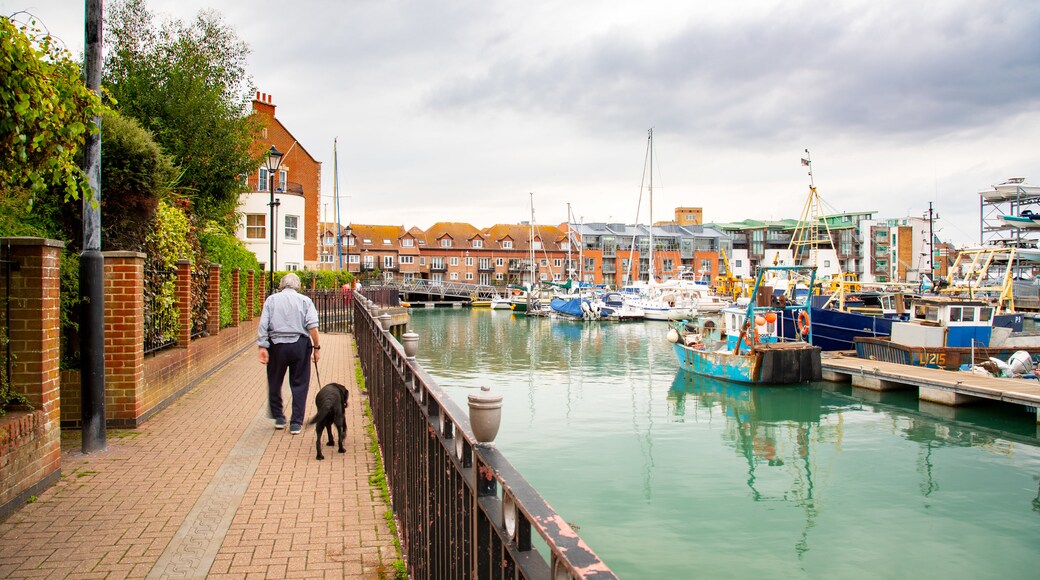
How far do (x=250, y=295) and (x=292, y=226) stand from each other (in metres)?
19.4

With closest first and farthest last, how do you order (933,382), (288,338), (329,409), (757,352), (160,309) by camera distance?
(329,409) → (288,338) → (160,309) → (933,382) → (757,352)

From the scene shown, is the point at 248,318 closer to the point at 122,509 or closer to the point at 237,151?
the point at 237,151

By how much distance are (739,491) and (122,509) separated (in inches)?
368

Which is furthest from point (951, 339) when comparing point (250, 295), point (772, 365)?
point (250, 295)

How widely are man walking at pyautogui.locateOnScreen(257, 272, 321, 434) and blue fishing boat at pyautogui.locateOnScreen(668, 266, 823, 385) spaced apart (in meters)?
15.7

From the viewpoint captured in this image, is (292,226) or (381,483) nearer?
(381,483)

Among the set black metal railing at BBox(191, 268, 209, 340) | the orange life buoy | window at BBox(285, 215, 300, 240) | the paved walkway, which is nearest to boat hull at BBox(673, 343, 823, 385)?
the orange life buoy

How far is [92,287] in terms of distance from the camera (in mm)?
6723

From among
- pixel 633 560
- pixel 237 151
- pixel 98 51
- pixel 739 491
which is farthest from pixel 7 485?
pixel 237 151

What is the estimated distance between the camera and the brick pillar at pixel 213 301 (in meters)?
14.0

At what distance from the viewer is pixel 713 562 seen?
8875mm

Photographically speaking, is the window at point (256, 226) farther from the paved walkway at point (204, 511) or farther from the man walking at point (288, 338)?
the man walking at point (288, 338)

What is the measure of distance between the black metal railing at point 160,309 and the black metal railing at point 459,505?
5.71 metres

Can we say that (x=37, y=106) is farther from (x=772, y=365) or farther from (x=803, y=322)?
(x=803, y=322)
